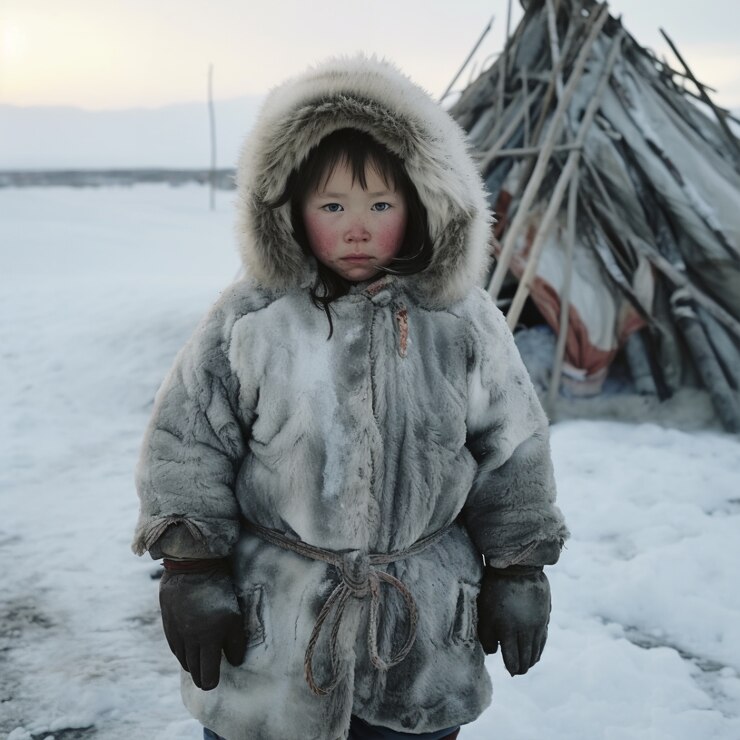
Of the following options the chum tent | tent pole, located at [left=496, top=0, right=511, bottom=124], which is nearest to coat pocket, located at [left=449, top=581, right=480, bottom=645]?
the chum tent

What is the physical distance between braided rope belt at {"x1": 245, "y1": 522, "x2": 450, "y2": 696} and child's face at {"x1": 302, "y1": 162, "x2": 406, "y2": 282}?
463 mm

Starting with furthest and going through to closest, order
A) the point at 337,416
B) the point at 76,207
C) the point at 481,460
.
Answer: the point at 76,207
the point at 481,460
the point at 337,416

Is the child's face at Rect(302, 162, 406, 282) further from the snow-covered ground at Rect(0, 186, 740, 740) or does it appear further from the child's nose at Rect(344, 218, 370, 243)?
the snow-covered ground at Rect(0, 186, 740, 740)

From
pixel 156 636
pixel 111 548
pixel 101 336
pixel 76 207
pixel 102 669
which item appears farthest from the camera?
pixel 76 207

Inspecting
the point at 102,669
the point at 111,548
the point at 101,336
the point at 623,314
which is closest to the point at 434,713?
the point at 102,669

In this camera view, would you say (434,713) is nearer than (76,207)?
Yes

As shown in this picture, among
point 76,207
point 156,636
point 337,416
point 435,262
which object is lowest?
point 76,207

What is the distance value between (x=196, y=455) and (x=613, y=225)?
394 cm

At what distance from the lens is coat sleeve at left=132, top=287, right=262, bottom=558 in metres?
1.41

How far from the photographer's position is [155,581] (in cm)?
308

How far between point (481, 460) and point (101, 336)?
5.11 meters

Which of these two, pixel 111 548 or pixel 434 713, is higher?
pixel 434 713

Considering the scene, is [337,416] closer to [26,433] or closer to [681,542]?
[681,542]

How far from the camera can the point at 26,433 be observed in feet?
15.4
